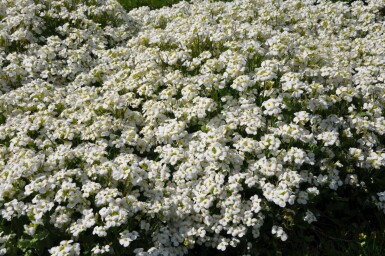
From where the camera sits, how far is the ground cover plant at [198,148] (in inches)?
187

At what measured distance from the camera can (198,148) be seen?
5.14 metres

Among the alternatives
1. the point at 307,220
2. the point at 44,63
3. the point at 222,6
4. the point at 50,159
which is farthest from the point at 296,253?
the point at 222,6

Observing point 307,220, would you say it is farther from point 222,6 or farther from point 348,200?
point 222,6

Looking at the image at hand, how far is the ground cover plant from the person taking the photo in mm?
4738

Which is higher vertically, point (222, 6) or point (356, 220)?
point (222, 6)

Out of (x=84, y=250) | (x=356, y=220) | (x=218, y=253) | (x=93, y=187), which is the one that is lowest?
(x=356, y=220)

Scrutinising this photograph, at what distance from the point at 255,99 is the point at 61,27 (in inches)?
166

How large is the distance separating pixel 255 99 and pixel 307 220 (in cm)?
176

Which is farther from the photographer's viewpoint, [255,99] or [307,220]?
[255,99]

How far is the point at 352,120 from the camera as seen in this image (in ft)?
18.2

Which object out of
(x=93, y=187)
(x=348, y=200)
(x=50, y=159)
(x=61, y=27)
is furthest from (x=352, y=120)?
(x=61, y=27)

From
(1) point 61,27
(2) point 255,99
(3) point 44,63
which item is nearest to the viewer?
(2) point 255,99

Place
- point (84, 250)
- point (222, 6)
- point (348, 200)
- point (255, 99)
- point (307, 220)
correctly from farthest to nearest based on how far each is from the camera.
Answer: point (222, 6) < point (255, 99) < point (348, 200) < point (307, 220) < point (84, 250)

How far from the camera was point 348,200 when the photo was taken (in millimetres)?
5422
